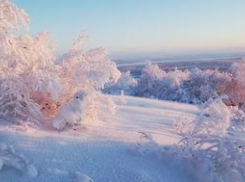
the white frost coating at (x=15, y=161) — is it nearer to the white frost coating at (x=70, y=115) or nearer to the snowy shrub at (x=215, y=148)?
the white frost coating at (x=70, y=115)

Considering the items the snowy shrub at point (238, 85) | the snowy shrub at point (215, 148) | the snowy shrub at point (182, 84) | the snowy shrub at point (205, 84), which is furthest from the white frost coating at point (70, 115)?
the snowy shrub at point (182, 84)

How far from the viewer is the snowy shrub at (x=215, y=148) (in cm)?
485

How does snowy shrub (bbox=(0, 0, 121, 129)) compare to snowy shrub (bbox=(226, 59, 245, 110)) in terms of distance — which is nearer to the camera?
snowy shrub (bbox=(0, 0, 121, 129))

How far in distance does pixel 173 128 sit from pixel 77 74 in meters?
1.72

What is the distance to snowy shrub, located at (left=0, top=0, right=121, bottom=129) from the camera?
571 cm

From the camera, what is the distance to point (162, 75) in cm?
3347

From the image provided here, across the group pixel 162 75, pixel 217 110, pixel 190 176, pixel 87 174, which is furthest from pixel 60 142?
pixel 162 75

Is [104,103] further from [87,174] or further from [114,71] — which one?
[87,174]

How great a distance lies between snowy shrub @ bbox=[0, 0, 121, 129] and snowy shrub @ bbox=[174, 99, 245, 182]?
1.38m

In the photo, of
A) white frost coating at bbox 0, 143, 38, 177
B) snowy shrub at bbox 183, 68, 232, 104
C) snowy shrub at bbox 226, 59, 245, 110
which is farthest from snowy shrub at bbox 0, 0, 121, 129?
snowy shrub at bbox 183, 68, 232, 104

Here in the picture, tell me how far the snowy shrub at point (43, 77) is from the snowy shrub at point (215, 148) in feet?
4.52

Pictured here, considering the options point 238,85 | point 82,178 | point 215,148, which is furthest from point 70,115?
point 238,85

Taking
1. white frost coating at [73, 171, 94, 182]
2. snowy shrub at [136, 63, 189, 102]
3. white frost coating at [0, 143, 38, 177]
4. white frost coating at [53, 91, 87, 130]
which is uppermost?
white frost coating at [53, 91, 87, 130]

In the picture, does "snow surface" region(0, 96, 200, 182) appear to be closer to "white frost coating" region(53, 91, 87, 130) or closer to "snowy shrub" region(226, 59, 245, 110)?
"white frost coating" region(53, 91, 87, 130)
